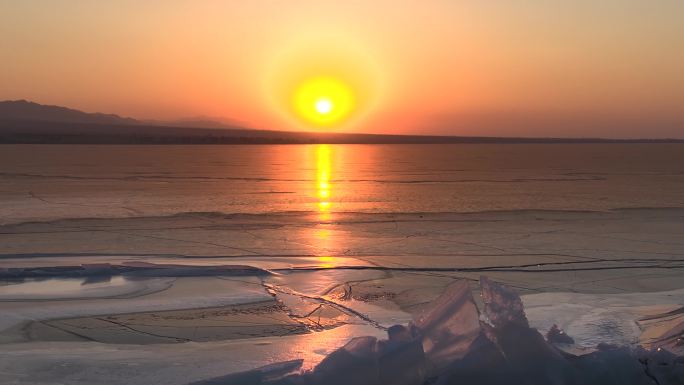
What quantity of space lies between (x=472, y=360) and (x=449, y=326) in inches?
12.4

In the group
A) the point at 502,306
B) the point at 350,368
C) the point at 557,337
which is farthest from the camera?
the point at 557,337

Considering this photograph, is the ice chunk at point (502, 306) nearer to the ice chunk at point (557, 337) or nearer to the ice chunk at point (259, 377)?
the ice chunk at point (557, 337)

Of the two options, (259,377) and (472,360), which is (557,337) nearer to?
(472,360)

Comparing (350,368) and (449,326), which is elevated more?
(449,326)

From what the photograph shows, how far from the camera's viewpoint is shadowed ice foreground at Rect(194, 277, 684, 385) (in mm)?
4387

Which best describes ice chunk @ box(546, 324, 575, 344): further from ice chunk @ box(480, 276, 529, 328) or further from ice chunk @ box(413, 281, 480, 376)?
ice chunk @ box(413, 281, 480, 376)

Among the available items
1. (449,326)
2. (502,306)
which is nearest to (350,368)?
(449,326)

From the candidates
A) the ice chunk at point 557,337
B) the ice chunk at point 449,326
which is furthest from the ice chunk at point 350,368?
the ice chunk at point 557,337

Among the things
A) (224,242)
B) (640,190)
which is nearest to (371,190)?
(640,190)

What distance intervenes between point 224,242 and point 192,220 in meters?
2.74

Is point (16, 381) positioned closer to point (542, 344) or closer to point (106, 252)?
point (542, 344)

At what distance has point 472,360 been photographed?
4434 mm

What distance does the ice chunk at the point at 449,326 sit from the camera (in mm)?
4531

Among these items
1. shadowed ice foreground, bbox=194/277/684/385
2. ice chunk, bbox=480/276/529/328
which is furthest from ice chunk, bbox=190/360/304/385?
ice chunk, bbox=480/276/529/328
